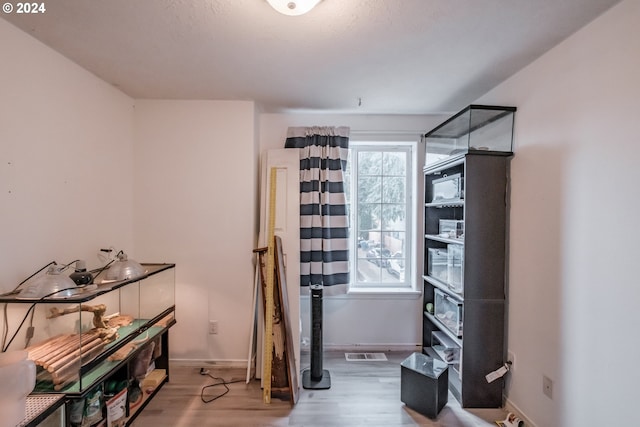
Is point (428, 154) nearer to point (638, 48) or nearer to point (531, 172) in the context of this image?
point (531, 172)

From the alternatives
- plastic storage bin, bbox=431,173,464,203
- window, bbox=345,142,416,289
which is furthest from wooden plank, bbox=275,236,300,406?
plastic storage bin, bbox=431,173,464,203

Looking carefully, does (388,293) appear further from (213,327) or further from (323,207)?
(213,327)

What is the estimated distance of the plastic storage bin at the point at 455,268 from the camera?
211 cm

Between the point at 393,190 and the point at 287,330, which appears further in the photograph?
the point at 393,190

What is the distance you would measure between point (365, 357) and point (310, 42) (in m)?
2.75

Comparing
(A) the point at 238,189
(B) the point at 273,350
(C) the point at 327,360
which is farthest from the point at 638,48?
(C) the point at 327,360

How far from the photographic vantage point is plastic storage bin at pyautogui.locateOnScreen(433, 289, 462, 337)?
7.08ft

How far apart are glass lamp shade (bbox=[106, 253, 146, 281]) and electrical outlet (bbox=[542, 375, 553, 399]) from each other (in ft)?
8.99

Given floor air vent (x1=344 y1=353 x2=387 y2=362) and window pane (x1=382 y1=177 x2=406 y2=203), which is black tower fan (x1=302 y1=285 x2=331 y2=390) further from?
window pane (x1=382 y1=177 x2=406 y2=203)

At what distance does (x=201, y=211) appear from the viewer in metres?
2.60

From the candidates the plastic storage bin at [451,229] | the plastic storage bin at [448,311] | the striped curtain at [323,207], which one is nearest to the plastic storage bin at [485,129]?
the plastic storage bin at [451,229]

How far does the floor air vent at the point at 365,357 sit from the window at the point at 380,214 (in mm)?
669

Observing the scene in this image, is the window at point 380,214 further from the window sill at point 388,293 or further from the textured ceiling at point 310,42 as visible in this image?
the textured ceiling at point 310,42

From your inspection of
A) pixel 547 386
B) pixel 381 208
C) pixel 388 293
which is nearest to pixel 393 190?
pixel 381 208
